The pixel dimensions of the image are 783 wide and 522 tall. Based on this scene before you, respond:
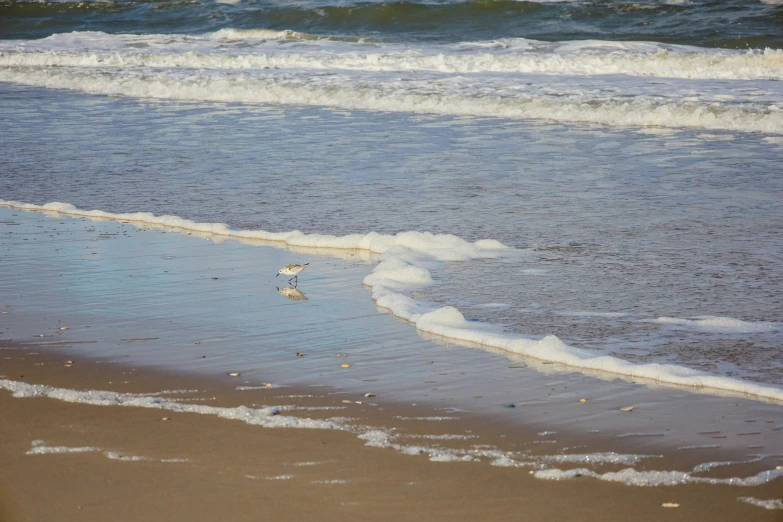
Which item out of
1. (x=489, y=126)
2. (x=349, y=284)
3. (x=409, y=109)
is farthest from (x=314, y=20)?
(x=349, y=284)

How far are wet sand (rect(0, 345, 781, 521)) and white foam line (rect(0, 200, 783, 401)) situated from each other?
85 centimetres

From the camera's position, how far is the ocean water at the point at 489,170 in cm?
502

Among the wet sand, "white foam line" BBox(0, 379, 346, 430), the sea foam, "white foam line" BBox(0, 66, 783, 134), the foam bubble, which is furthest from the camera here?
the sea foam

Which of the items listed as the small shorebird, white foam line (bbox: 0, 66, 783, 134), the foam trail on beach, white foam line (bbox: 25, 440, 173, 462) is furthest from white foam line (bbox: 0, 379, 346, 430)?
white foam line (bbox: 0, 66, 783, 134)

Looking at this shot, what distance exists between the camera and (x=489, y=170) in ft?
29.5

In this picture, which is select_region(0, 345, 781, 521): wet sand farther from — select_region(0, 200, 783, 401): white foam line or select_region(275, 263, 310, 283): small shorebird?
select_region(275, 263, 310, 283): small shorebird

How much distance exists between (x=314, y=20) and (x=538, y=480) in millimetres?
26111

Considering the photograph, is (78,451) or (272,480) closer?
(272,480)

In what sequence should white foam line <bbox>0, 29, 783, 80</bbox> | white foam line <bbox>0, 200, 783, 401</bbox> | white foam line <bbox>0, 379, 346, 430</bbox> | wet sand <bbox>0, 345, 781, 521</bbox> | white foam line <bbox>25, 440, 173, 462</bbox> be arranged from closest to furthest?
wet sand <bbox>0, 345, 781, 521</bbox> < white foam line <bbox>25, 440, 173, 462</bbox> < white foam line <bbox>0, 379, 346, 430</bbox> < white foam line <bbox>0, 200, 783, 401</bbox> < white foam line <bbox>0, 29, 783, 80</bbox>

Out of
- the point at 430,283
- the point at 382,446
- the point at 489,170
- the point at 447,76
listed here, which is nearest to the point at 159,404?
the point at 382,446

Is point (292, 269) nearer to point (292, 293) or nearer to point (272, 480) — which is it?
point (292, 293)

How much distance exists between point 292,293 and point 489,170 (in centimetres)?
392

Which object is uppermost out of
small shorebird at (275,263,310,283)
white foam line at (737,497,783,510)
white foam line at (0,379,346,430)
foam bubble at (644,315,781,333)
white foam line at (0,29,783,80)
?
white foam line at (0,29,783,80)

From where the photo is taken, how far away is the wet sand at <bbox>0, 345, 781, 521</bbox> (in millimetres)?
2996
